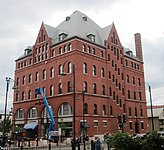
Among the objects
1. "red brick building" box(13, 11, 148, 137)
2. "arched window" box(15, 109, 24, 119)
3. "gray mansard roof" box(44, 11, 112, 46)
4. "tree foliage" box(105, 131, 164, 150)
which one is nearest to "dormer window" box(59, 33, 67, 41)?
"red brick building" box(13, 11, 148, 137)

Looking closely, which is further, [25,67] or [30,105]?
[25,67]

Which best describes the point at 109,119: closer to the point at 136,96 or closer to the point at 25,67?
the point at 136,96

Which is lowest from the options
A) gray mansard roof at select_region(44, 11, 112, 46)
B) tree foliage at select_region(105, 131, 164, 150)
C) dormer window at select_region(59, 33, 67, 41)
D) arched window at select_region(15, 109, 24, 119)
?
tree foliage at select_region(105, 131, 164, 150)

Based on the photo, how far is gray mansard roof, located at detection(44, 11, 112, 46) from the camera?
163ft

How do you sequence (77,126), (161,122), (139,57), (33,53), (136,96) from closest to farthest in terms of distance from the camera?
(77,126) → (33,53) → (136,96) → (139,57) → (161,122)

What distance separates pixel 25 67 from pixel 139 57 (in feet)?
109

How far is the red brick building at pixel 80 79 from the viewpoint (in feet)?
148

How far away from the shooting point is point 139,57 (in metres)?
A: 68.8

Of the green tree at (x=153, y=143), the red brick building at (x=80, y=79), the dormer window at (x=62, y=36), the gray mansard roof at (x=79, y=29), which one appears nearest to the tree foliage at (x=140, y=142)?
the green tree at (x=153, y=143)

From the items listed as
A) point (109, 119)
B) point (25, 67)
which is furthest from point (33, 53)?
point (109, 119)

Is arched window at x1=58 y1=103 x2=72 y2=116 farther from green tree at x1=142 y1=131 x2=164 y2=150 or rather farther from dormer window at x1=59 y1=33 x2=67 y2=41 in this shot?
green tree at x1=142 y1=131 x2=164 y2=150

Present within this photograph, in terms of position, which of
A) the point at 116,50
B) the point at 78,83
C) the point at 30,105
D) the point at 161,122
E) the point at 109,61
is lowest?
the point at 161,122

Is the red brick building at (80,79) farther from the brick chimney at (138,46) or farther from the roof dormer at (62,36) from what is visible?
the brick chimney at (138,46)

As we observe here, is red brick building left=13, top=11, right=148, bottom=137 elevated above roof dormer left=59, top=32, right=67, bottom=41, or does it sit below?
below
